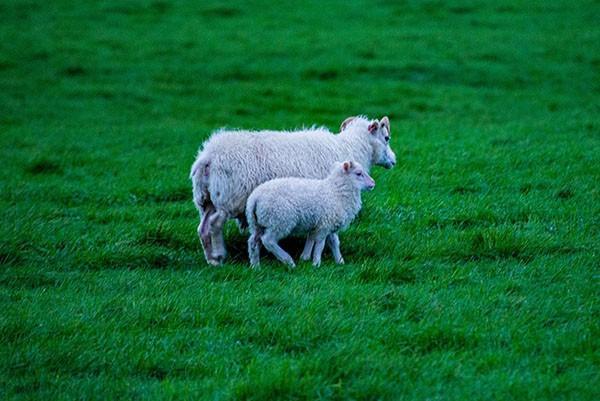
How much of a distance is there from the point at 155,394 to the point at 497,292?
315 cm

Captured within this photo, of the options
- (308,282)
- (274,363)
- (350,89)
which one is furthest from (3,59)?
(274,363)

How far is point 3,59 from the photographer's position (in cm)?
2245

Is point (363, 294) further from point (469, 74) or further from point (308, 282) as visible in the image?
point (469, 74)

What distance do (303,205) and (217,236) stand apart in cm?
101

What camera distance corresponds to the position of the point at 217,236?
29.0ft

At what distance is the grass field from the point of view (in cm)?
631

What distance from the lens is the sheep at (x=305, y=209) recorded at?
8.31 m

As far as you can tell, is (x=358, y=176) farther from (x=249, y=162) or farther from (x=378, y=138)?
(x=378, y=138)

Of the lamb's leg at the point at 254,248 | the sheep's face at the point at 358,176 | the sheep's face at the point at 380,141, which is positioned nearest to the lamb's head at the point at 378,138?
the sheep's face at the point at 380,141

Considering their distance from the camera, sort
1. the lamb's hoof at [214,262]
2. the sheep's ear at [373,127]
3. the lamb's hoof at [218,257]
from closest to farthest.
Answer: the lamb's hoof at [214,262], the lamb's hoof at [218,257], the sheep's ear at [373,127]

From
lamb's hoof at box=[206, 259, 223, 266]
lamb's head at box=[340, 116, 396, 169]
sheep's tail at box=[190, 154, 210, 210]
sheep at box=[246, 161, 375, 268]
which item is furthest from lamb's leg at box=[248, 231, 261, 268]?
lamb's head at box=[340, 116, 396, 169]

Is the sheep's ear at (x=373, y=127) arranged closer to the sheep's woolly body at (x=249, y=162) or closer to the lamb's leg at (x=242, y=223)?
the sheep's woolly body at (x=249, y=162)

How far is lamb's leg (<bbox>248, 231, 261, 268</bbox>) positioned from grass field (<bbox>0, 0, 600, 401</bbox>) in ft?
0.42

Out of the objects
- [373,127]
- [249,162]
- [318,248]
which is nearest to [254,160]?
[249,162]
